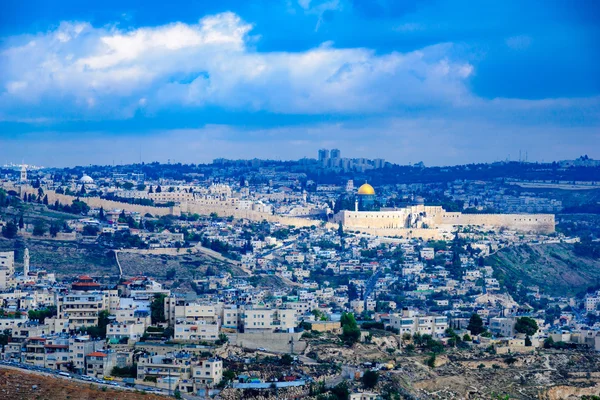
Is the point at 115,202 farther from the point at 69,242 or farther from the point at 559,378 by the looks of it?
the point at 559,378

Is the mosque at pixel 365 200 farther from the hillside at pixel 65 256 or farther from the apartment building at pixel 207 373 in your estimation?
the apartment building at pixel 207 373

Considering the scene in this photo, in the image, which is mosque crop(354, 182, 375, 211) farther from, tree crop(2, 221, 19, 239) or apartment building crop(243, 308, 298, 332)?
apartment building crop(243, 308, 298, 332)

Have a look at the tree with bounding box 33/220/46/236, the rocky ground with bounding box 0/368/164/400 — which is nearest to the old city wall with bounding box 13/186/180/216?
the tree with bounding box 33/220/46/236

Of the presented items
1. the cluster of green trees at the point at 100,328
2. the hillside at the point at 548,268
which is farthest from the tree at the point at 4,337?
the hillside at the point at 548,268

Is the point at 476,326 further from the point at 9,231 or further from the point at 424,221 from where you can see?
the point at 424,221

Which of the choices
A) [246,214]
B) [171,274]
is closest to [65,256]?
[171,274]
